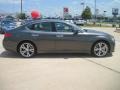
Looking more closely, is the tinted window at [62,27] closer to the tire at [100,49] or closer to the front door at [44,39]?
Answer: the front door at [44,39]

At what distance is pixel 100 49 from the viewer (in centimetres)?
1079

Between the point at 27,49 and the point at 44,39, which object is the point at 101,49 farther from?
the point at 27,49

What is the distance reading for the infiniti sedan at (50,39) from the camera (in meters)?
10.4

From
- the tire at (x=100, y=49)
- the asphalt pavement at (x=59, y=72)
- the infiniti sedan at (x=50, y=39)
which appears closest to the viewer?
the asphalt pavement at (x=59, y=72)

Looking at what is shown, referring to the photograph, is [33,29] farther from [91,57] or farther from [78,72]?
[78,72]

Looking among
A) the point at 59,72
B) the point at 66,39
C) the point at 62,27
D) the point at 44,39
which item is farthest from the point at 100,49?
the point at 59,72

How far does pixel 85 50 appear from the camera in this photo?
1066cm

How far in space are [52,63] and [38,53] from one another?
73.8 inches

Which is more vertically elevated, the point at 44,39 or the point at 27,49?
the point at 44,39

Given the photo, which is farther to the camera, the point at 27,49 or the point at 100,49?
the point at 100,49

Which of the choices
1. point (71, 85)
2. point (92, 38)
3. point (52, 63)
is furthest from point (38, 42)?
point (71, 85)

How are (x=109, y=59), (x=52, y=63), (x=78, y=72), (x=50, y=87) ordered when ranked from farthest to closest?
(x=109, y=59) → (x=52, y=63) → (x=78, y=72) → (x=50, y=87)

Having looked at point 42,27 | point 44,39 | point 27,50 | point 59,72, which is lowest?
point 59,72

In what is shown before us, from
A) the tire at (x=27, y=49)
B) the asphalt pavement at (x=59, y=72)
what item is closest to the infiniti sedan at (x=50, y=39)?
the tire at (x=27, y=49)
